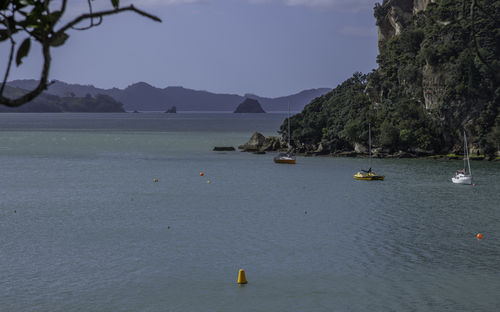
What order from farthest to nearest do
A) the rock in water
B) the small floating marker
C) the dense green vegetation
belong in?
the rock in water < the dense green vegetation < the small floating marker

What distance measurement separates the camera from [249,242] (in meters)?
41.2

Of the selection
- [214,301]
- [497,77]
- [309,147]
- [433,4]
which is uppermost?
[433,4]

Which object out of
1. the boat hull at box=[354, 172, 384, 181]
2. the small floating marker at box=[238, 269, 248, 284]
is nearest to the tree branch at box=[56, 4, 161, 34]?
the small floating marker at box=[238, 269, 248, 284]

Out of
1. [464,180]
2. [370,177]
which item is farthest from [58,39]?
[370,177]

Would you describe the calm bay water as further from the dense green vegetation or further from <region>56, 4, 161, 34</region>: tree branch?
<region>56, 4, 161, 34</region>: tree branch

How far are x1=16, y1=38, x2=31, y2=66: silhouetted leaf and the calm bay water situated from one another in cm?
2361

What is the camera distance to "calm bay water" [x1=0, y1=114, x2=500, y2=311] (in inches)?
1136

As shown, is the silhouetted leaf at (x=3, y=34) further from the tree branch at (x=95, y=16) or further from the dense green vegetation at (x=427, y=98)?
the dense green vegetation at (x=427, y=98)

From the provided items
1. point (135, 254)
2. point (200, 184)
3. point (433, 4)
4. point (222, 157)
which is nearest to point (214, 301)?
point (135, 254)

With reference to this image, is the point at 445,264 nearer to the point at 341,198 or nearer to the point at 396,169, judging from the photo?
the point at 341,198

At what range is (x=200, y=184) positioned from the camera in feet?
242

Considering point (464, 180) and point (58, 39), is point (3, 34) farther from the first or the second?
point (464, 180)

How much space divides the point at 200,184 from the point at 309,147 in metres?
47.3

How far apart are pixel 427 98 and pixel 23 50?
110633 mm
